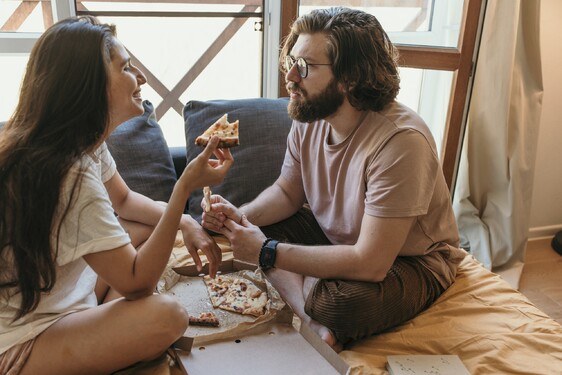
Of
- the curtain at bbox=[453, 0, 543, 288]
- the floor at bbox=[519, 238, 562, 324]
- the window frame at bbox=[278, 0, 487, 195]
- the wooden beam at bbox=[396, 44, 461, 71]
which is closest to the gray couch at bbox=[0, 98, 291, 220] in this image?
the window frame at bbox=[278, 0, 487, 195]

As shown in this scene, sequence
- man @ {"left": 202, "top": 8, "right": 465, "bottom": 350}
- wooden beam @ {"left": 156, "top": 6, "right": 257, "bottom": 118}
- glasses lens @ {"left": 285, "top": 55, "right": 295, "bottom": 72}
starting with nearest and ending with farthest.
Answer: man @ {"left": 202, "top": 8, "right": 465, "bottom": 350}, glasses lens @ {"left": 285, "top": 55, "right": 295, "bottom": 72}, wooden beam @ {"left": 156, "top": 6, "right": 257, "bottom": 118}

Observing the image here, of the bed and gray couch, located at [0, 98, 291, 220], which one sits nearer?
the bed

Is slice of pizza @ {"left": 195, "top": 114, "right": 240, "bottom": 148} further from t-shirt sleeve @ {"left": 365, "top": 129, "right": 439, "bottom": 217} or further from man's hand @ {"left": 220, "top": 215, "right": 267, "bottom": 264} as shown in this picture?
t-shirt sleeve @ {"left": 365, "top": 129, "right": 439, "bottom": 217}

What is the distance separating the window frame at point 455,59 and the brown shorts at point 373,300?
1.11 m

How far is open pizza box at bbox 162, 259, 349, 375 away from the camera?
1466 millimetres

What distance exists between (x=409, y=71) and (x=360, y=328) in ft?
5.60

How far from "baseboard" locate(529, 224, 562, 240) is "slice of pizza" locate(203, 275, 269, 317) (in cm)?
200

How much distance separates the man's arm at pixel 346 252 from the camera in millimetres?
1558

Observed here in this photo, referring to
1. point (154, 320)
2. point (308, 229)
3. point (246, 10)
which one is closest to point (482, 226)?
point (308, 229)

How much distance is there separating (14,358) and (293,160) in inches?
43.6

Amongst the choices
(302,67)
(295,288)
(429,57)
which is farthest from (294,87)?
(429,57)

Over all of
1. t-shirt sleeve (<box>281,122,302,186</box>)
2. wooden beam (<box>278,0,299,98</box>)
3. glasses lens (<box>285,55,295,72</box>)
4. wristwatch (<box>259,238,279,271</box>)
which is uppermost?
wooden beam (<box>278,0,299,98</box>)

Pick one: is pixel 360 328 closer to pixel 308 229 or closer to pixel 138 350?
pixel 308 229

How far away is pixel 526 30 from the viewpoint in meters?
A: 2.47
